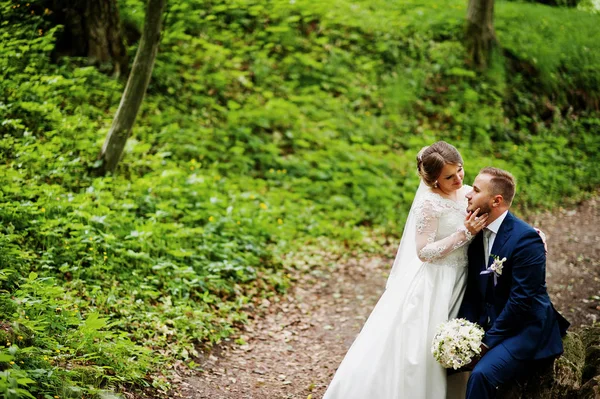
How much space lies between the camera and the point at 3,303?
4.05 meters

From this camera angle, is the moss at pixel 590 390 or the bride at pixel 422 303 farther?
the bride at pixel 422 303

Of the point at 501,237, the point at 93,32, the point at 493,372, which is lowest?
the point at 493,372

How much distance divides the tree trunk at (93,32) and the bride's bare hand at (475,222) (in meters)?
7.53

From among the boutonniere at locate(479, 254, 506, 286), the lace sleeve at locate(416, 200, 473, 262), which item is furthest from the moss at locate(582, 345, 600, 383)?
the lace sleeve at locate(416, 200, 473, 262)

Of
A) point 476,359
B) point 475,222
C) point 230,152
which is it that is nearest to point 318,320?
point 476,359

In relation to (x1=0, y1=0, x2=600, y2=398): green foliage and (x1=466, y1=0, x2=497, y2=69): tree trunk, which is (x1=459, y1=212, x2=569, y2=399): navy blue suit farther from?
(x1=466, y1=0, x2=497, y2=69): tree trunk

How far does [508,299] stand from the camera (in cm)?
354

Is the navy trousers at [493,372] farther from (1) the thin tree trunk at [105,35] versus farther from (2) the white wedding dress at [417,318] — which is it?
(1) the thin tree trunk at [105,35]

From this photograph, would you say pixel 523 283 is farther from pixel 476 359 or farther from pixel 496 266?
pixel 476 359

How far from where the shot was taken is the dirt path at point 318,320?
195 inches

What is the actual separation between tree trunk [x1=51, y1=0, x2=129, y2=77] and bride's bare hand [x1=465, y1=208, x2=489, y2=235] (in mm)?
7530

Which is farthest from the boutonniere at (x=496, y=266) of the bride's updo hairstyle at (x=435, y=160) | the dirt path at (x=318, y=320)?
the dirt path at (x=318, y=320)

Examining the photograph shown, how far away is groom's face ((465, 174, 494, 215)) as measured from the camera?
3709mm

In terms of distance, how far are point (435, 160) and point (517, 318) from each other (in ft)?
4.21
